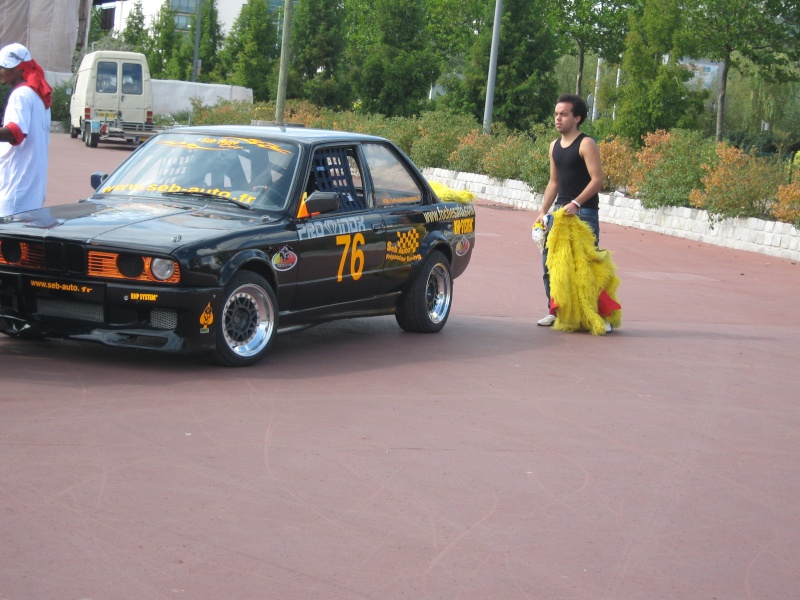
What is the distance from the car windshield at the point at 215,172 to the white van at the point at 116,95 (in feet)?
105

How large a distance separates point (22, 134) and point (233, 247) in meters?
1.99

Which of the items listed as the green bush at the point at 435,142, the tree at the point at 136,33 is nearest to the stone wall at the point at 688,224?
the green bush at the point at 435,142

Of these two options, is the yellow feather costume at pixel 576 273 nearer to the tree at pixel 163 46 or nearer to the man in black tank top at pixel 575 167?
the man in black tank top at pixel 575 167

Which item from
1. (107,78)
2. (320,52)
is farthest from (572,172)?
(320,52)

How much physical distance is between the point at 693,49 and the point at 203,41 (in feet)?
148

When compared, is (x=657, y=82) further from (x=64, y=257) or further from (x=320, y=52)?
(x=64, y=257)

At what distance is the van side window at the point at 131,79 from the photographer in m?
40.5

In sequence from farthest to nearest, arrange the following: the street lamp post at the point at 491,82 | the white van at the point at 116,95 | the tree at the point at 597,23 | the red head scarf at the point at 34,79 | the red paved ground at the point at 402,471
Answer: the tree at the point at 597,23
the white van at the point at 116,95
the street lamp post at the point at 491,82
the red head scarf at the point at 34,79
the red paved ground at the point at 402,471

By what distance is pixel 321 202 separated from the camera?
27.1 ft

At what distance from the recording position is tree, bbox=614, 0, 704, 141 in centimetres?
3894

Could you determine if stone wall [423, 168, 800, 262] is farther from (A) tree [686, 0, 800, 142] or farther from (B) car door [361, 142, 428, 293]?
(A) tree [686, 0, 800, 142]

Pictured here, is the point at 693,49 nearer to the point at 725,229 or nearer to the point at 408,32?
the point at 408,32

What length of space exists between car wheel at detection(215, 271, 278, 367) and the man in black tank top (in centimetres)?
341

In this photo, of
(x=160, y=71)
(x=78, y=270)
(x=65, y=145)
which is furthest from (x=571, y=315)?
(x=160, y=71)
